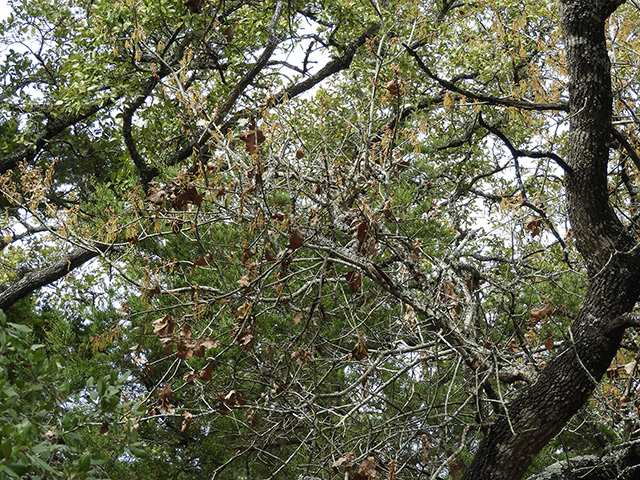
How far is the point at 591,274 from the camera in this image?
4.31 meters

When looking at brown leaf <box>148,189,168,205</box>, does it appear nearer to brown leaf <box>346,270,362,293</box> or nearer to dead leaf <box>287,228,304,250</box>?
dead leaf <box>287,228,304,250</box>

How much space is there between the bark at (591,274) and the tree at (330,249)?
0.6 inches

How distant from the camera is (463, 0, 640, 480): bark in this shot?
4.11 m

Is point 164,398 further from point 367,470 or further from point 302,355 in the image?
point 367,470

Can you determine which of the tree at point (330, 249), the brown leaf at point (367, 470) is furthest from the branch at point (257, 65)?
the brown leaf at point (367, 470)

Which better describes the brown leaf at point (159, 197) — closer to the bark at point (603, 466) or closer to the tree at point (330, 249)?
the tree at point (330, 249)

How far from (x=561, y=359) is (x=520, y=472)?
0.82 m

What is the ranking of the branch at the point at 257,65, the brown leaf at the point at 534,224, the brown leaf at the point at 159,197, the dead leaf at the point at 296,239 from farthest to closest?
the branch at the point at 257,65, the brown leaf at the point at 534,224, the brown leaf at the point at 159,197, the dead leaf at the point at 296,239

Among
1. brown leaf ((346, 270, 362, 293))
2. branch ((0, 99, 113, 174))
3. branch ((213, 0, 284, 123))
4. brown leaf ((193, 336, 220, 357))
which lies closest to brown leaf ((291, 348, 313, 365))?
brown leaf ((346, 270, 362, 293))

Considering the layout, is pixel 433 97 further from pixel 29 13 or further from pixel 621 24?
pixel 29 13

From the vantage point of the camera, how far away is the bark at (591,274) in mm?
4113

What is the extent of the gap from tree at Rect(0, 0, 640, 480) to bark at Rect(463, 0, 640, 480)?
0.01 metres

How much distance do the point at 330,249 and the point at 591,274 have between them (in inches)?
72.6

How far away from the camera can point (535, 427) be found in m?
4.12
